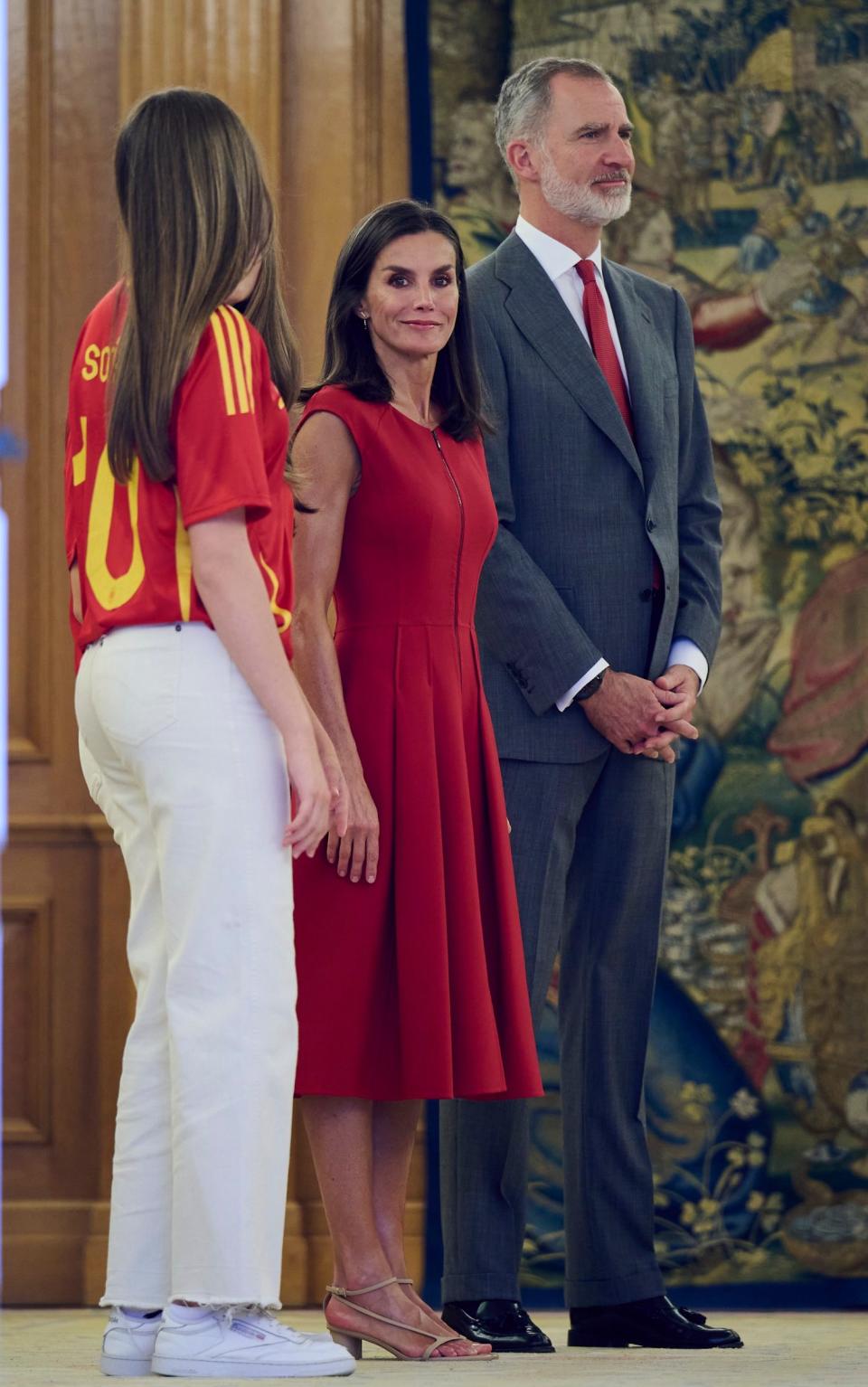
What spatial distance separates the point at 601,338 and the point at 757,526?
107cm

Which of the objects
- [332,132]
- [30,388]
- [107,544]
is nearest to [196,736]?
[107,544]

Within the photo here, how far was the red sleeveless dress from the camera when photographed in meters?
2.62

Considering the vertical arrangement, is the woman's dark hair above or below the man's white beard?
below

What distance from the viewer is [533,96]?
327cm

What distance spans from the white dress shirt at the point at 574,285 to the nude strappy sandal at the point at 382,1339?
1085 millimetres

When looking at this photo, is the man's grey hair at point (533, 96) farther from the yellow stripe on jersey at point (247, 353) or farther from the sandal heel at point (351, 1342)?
the sandal heel at point (351, 1342)

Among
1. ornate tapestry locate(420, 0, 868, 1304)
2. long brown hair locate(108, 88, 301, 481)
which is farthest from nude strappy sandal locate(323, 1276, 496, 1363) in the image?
ornate tapestry locate(420, 0, 868, 1304)

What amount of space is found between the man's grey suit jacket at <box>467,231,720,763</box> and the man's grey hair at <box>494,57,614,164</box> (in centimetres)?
21

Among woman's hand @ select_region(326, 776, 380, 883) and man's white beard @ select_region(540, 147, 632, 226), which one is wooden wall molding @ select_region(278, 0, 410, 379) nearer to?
man's white beard @ select_region(540, 147, 632, 226)

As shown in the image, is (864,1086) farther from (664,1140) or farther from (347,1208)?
(347,1208)

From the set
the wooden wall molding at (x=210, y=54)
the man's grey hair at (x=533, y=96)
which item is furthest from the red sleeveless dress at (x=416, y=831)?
the wooden wall molding at (x=210, y=54)

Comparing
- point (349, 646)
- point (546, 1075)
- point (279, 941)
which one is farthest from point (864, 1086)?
point (279, 941)

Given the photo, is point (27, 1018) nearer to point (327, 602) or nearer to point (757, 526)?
point (327, 602)

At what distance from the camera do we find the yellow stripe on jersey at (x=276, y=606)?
7.77 ft
